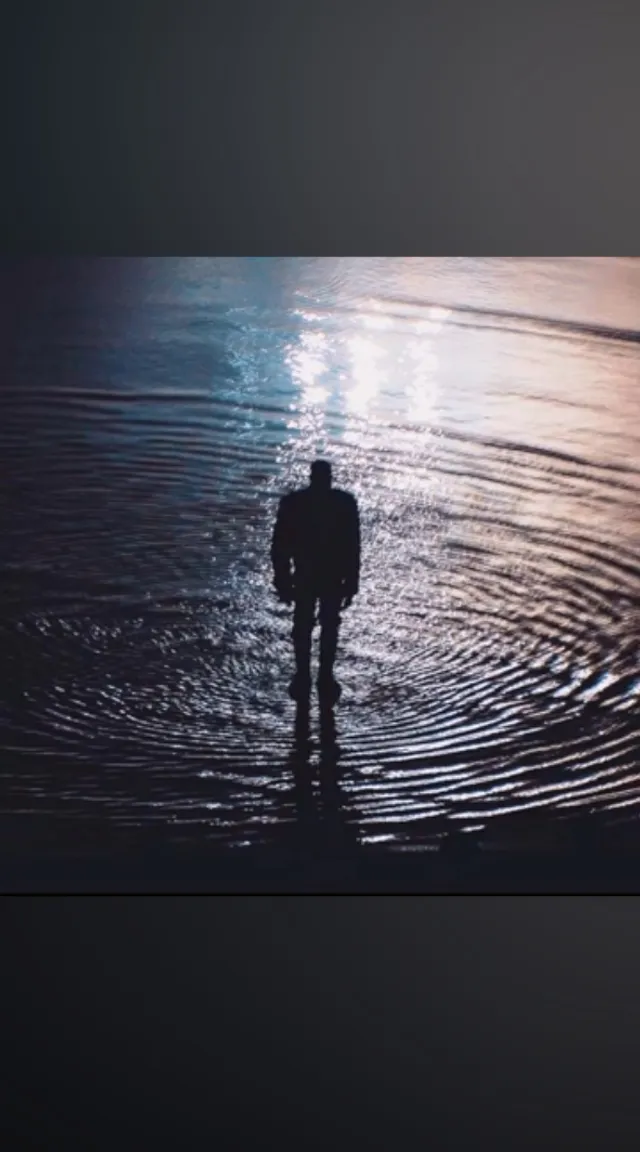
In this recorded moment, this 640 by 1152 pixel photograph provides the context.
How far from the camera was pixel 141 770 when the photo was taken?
2.74 m

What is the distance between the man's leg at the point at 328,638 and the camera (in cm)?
287

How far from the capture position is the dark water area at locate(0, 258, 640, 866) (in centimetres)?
278

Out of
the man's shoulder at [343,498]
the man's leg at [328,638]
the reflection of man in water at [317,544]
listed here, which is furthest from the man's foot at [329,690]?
the man's shoulder at [343,498]

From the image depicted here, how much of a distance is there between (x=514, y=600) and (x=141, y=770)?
84 centimetres

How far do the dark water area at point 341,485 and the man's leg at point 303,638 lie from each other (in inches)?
1.3

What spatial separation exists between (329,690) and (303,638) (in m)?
0.14

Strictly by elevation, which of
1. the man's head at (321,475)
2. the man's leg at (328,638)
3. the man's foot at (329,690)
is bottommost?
the man's foot at (329,690)

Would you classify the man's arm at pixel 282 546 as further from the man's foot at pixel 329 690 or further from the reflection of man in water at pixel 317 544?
the man's foot at pixel 329 690
